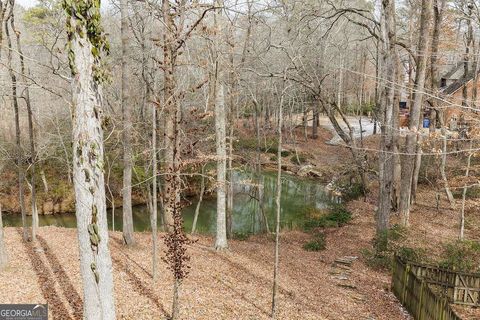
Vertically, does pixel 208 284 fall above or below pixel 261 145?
below

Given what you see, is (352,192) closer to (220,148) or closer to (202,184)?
(202,184)

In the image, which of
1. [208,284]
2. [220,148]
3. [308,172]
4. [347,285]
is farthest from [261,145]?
[208,284]

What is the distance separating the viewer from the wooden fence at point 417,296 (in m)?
7.76

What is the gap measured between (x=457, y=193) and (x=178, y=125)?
21.0 m

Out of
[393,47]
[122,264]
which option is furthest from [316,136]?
[122,264]

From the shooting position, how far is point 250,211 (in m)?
24.6

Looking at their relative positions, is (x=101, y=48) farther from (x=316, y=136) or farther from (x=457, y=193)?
(x=316, y=136)

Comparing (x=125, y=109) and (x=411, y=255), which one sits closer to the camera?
(x=125, y=109)

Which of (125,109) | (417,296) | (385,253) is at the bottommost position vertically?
(385,253)

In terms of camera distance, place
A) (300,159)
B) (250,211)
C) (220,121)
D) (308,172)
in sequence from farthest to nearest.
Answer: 1. (300,159)
2. (308,172)
3. (250,211)
4. (220,121)

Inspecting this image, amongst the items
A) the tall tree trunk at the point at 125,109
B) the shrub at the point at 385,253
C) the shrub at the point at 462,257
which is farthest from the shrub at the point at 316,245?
the tall tree trunk at the point at 125,109

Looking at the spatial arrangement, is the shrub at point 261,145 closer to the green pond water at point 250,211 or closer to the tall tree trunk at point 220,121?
the green pond water at point 250,211

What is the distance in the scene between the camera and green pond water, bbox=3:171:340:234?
21031mm

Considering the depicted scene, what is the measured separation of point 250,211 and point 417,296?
15.8m
